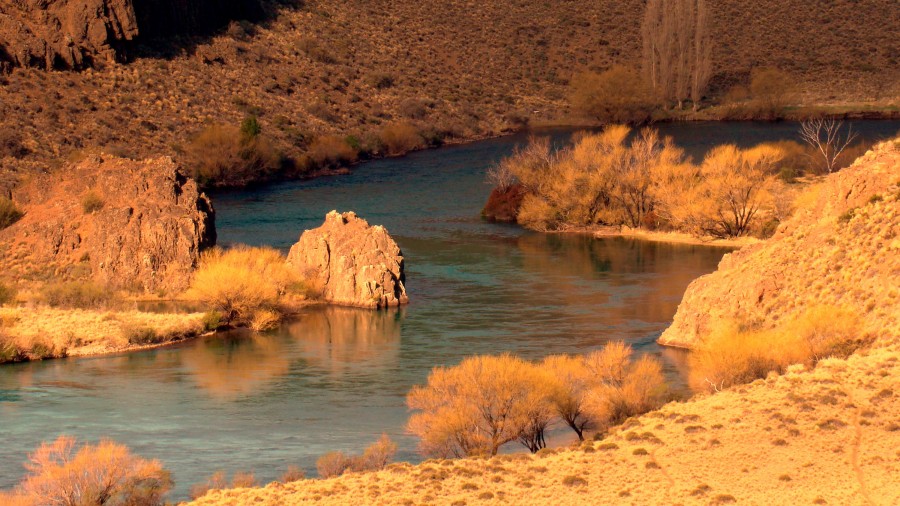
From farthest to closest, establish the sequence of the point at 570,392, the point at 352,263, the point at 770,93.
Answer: the point at 770,93
the point at 352,263
the point at 570,392

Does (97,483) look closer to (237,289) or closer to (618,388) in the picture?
(618,388)

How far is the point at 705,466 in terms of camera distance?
2528 cm

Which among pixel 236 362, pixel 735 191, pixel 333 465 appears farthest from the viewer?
pixel 735 191

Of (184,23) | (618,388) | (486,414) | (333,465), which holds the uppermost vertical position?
(184,23)

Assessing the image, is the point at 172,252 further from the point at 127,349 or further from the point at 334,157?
the point at 334,157

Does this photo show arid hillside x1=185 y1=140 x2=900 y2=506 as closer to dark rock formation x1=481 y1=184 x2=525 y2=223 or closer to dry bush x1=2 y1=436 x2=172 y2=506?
dry bush x1=2 y1=436 x2=172 y2=506

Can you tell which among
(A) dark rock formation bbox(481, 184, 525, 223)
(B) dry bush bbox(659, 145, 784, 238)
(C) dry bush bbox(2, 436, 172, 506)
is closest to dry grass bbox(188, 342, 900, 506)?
(C) dry bush bbox(2, 436, 172, 506)

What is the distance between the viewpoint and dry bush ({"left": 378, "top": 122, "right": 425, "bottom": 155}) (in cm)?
10388

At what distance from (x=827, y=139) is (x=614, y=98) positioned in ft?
87.6

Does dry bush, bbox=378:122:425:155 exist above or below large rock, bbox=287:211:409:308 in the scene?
above

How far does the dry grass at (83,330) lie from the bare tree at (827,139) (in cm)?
3951

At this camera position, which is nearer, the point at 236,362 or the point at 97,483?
the point at 97,483

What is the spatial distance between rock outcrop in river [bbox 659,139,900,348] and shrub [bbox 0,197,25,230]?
3008 cm

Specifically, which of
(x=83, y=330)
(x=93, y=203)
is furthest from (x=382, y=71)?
(x=83, y=330)
